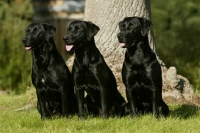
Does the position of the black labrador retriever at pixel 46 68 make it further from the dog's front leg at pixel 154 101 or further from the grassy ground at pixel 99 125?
the dog's front leg at pixel 154 101

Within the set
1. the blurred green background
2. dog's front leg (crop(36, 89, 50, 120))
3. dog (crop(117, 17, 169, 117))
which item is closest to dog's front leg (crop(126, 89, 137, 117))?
dog (crop(117, 17, 169, 117))

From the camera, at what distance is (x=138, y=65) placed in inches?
286

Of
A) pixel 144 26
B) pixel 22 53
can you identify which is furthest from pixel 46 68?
pixel 22 53

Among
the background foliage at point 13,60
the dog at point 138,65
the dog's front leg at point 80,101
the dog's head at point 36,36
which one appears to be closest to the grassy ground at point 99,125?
the dog's front leg at point 80,101

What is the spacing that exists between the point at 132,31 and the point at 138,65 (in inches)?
20.7

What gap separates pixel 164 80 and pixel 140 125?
10.2 feet

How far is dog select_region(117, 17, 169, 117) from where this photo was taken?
7281 millimetres

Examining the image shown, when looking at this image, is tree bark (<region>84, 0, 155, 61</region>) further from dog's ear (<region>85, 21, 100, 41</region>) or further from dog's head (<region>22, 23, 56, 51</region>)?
dog's head (<region>22, 23, 56, 51</region>)

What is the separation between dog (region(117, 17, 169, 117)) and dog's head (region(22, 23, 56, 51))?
1.08 meters

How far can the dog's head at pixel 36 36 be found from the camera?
24.0ft

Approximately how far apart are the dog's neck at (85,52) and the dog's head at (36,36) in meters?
0.50

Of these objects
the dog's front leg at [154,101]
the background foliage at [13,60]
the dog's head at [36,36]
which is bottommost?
the background foliage at [13,60]

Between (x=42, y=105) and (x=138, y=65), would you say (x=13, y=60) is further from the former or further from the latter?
(x=138, y=65)

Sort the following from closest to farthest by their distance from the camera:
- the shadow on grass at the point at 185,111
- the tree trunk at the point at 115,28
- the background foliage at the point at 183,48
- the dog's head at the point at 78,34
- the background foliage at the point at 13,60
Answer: the dog's head at the point at 78,34
the shadow on grass at the point at 185,111
the tree trunk at the point at 115,28
the background foliage at the point at 183,48
the background foliage at the point at 13,60
